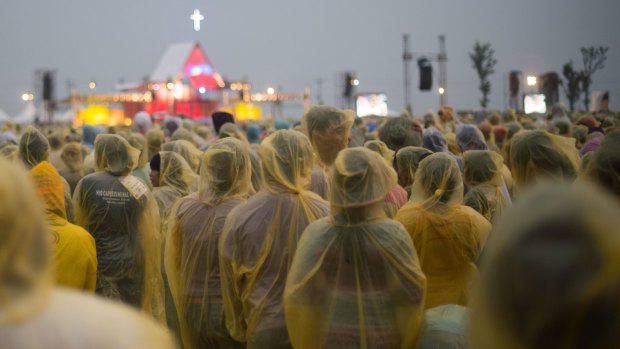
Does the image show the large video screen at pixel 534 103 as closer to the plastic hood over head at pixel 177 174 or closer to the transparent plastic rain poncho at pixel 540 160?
the plastic hood over head at pixel 177 174

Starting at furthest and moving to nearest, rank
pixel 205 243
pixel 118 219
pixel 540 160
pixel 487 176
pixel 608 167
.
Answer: pixel 118 219
pixel 487 176
pixel 205 243
pixel 540 160
pixel 608 167

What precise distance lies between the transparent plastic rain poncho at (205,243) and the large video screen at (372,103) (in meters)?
27.7

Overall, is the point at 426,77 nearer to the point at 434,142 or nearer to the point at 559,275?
the point at 434,142

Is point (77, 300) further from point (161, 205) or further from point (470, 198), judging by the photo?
point (161, 205)

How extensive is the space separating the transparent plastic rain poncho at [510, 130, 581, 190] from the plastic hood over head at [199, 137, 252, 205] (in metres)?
1.84

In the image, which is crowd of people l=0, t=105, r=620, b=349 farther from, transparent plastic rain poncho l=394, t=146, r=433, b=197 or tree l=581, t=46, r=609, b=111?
tree l=581, t=46, r=609, b=111

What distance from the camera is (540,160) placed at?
20.1 ft

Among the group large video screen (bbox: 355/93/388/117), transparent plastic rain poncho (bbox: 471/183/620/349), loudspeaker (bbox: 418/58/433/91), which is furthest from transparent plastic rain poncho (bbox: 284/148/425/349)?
large video screen (bbox: 355/93/388/117)

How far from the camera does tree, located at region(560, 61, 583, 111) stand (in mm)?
35375

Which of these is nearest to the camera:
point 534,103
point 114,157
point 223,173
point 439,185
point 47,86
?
point 439,185

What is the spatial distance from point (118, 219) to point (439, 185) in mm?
3174

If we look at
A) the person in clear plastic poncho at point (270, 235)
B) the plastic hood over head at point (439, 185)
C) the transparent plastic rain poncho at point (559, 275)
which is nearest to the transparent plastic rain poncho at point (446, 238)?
the plastic hood over head at point (439, 185)

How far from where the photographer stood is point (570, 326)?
2064 millimetres

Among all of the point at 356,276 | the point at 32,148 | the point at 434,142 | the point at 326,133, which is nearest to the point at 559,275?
the point at 356,276
